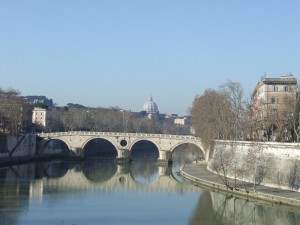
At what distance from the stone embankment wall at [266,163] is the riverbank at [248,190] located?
69 cm

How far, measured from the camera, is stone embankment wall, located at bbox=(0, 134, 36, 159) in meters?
61.4

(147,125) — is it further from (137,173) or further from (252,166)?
(252,166)

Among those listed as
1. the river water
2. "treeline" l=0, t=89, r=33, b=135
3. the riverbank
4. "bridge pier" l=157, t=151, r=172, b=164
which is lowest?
the river water

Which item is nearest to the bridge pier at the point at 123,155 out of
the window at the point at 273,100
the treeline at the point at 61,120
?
the treeline at the point at 61,120

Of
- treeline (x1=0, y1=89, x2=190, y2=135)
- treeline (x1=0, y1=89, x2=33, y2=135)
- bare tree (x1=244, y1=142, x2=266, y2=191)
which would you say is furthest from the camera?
treeline (x1=0, y1=89, x2=190, y2=135)

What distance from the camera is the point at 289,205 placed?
3103cm

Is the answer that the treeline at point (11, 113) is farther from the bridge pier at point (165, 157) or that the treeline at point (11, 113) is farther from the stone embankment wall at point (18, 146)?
the bridge pier at point (165, 157)

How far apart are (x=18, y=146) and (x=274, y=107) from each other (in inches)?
1181

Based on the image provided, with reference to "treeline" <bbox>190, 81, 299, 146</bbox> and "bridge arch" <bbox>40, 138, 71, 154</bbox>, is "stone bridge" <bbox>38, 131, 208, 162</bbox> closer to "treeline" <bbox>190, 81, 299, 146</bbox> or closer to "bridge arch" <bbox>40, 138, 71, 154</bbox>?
"bridge arch" <bbox>40, 138, 71, 154</bbox>

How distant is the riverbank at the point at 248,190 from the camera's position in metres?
31.9

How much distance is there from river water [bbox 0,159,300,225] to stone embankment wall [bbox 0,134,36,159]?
28.3 feet

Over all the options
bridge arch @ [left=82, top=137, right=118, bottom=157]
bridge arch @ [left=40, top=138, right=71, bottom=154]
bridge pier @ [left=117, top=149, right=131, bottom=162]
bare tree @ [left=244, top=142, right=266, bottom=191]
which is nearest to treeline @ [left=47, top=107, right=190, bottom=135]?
bridge arch @ [left=82, top=137, right=118, bottom=157]

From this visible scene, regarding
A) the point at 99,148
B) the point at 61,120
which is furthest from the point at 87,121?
the point at 99,148

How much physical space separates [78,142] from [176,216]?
41.9 metres
